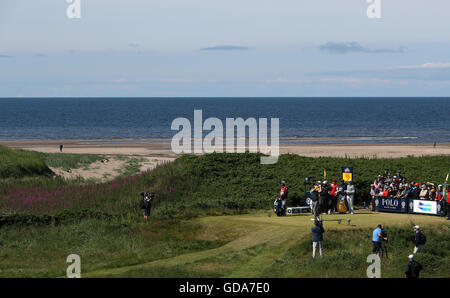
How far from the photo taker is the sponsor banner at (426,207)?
113 ft

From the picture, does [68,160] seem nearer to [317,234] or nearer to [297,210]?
[297,210]

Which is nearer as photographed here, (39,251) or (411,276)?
(411,276)

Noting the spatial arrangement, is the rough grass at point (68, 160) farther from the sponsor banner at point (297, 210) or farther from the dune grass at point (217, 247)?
the sponsor banner at point (297, 210)

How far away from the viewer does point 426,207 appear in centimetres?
3484

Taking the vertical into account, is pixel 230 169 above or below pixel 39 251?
above

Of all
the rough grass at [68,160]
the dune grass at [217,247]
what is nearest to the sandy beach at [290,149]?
the rough grass at [68,160]

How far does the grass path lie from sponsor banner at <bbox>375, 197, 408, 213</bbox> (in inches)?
25.0

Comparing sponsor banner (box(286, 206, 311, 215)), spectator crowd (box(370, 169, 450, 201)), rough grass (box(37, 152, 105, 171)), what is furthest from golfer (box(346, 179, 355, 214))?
rough grass (box(37, 152, 105, 171))

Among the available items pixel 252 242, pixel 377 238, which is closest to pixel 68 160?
pixel 252 242

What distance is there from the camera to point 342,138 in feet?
391
